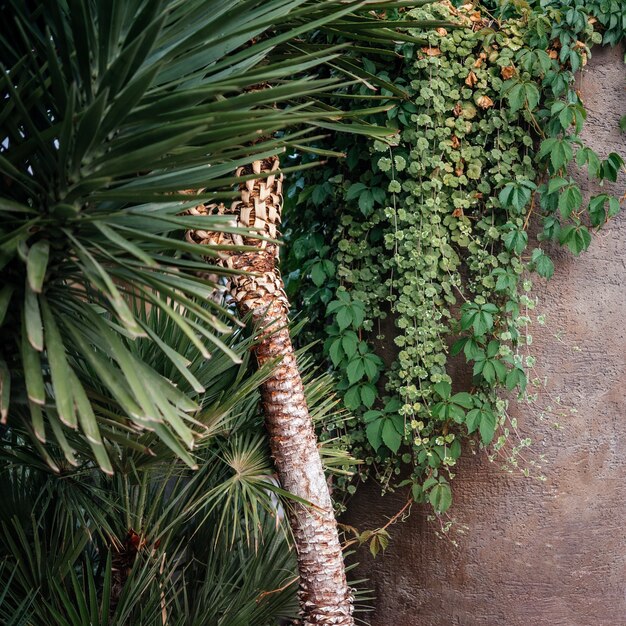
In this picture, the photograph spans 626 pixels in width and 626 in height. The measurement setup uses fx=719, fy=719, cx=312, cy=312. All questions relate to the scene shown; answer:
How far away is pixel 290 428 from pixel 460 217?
1074 mm

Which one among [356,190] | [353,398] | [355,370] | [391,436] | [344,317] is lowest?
[391,436]

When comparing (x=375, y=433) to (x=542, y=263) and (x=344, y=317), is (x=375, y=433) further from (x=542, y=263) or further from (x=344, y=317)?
(x=542, y=263)

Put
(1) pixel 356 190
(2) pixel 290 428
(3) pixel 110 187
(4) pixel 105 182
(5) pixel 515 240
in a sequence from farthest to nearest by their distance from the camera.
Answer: (1) pixel 356 190
(5) pixel 515 240
(2) pixel 290 428
(3) pixel 110 187
(4) pixel 105 182

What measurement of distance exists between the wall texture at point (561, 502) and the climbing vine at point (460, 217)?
0.37ft

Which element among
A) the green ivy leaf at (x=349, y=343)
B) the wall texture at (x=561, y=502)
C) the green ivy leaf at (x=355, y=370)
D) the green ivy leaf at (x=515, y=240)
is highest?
the green ivy leaf at (x=515, y=240)

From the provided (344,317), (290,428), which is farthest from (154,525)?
(344,317)

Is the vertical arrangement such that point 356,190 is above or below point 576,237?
above

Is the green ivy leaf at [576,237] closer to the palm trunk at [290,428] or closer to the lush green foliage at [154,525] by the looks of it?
the lush green foliage at [154,525]

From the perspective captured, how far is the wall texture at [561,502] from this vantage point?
2.82 m

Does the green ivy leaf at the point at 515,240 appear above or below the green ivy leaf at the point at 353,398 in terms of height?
above

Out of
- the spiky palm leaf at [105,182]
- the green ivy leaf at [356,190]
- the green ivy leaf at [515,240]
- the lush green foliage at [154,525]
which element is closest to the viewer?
the spiky palm leaf at [105,182]

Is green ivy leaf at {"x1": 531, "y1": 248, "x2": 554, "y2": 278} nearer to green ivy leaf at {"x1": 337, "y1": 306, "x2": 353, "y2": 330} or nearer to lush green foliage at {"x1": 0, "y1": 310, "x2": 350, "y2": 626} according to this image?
green ivy leaf at {"x1": 337, "y1": 306, "x2": 353, "y2": 330}

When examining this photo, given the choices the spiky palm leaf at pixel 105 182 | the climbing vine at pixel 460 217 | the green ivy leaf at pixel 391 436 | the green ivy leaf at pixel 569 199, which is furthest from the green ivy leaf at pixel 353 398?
the spiky palm leaf at pixel 105 182

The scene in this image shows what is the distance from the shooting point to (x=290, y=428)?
7.30 feet
